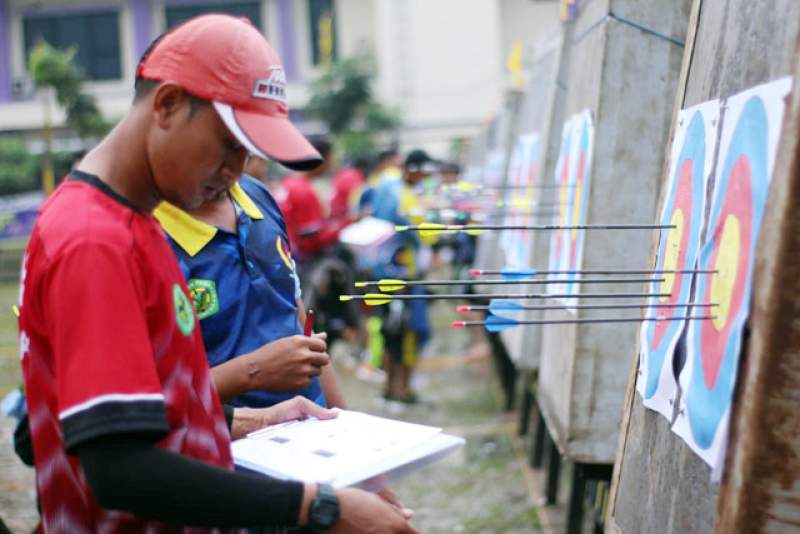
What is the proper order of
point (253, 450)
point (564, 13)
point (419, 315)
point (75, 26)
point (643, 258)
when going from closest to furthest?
1. point (253, 450)
2. point (643, 258)
3. point (564, 13)
4. point (419, 315)
5. point (75, 26)

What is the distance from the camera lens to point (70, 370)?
1.52 metres

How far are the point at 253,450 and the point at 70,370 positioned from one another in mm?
536

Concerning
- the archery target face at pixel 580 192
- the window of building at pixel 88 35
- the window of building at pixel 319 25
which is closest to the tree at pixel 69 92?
the window of building at pixel 88 35

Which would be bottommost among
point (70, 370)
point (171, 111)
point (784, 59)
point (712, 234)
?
point (70, 370)

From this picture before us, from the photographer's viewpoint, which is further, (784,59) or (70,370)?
(784,59)

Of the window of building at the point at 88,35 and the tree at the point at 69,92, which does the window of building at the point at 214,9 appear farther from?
the tree at the point at 69,92

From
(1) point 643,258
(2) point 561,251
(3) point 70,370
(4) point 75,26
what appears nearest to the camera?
(3) point 70,370

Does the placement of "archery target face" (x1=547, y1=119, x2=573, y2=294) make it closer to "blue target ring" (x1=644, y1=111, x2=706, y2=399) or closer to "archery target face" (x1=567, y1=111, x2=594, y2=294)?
"archery target face" (x1=567, y1=111, x2=594, y2=294)

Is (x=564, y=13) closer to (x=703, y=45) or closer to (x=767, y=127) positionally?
(x=703, y=45)

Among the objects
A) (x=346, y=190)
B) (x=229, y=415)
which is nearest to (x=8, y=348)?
(x=346, y=190)

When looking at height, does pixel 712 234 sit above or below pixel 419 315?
above

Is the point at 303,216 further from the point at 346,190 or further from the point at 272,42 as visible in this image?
the point at 272,42

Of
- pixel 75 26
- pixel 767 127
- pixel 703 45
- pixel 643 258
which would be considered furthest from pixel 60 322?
pixel 75 26

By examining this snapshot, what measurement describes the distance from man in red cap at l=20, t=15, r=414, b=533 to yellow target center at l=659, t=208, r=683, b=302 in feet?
2.88
